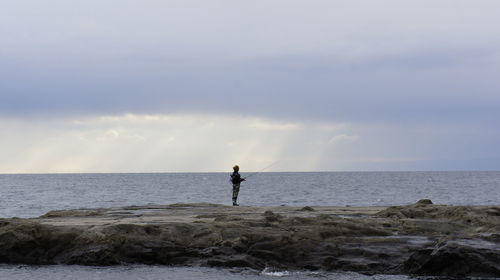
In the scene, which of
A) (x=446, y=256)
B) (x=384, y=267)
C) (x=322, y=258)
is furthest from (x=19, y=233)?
(x=446, y=256)

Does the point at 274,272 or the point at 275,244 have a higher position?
the point at 275,244

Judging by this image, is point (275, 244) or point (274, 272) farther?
point (275, 244)

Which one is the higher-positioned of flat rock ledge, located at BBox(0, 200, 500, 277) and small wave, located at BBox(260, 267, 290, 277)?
flat rock ledge, located at BBox(0, 200, 500, 277)

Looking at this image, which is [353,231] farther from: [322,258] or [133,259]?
[133,259]

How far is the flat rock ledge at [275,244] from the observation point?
59.2ft

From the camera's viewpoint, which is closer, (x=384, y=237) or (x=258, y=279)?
(x=258, y=279)

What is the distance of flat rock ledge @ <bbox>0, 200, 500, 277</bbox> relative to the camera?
18.0m

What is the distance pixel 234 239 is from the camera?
790 inches

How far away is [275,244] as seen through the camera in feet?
64.4

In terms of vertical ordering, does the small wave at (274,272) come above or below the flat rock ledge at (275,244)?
below

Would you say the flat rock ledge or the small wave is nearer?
the flat rock ledge

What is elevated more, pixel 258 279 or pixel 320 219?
pixel 320 219

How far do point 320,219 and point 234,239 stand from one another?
4.01 meters

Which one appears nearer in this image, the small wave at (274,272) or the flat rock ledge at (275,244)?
the flat rock ledge at (275,244)
